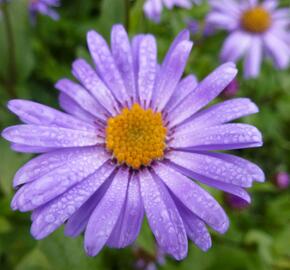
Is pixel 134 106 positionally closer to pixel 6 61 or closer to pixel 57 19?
pixel 6 61

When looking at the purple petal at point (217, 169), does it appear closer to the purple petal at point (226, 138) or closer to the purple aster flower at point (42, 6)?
the purple petal at point (226, 138)

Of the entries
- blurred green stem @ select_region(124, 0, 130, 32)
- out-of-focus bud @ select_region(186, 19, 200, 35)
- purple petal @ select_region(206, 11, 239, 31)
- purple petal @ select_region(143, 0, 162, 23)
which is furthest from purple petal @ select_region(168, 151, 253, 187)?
out-of-focus bud @ select_region(186, 19, 200, 35)

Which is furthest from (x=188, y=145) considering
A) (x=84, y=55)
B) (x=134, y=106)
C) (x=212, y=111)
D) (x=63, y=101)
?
(x=84, y=55)

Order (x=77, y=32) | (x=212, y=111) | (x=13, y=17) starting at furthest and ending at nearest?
(x=77, y=32) → (x=13, y=17) → (x=212, y=111)

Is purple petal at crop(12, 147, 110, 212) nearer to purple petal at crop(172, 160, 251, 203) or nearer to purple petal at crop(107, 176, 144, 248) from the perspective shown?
purple petal at crop(107, 176, 144, 248)

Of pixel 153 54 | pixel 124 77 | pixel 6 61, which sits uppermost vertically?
pixel 153 54

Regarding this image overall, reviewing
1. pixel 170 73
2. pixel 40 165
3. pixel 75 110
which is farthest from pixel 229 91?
pixel 40 165
